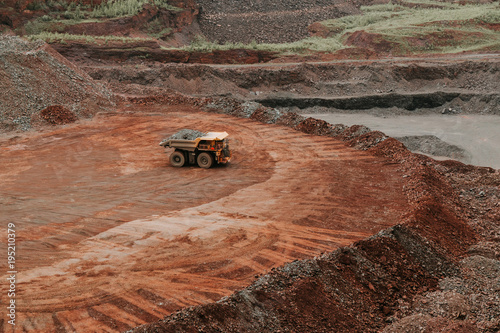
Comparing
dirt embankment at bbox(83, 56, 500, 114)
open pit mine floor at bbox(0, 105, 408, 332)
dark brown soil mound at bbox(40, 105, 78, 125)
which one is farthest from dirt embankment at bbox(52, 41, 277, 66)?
open pit mine floor at bbox(0, 105, 408, 332)

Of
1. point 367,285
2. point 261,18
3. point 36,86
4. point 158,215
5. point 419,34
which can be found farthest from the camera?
point 261,18

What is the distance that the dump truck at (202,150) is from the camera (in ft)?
58.6

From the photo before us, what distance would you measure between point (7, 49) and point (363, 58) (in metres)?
28.7

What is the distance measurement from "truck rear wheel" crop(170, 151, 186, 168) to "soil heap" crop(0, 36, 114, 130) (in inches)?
373

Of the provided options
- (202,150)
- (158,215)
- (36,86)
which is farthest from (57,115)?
(158,215)

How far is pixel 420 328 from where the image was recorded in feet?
30.5

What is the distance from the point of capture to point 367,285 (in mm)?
10625

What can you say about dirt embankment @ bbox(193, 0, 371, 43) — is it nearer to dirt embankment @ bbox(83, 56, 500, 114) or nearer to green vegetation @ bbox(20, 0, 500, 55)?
green vegetation @ bbox(20, 0, 500, 55)

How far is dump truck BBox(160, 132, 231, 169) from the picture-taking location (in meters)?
17.9

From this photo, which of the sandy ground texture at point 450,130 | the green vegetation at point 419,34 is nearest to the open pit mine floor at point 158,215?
the sandy ground texture at point 450,130

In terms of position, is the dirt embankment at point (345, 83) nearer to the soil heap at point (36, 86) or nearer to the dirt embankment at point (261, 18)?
the soil heap at point (36, 86)

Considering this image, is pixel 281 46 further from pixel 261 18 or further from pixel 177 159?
pixel 177 159

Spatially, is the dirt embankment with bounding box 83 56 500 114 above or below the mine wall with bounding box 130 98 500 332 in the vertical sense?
above

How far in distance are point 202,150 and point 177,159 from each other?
3.54 ft
